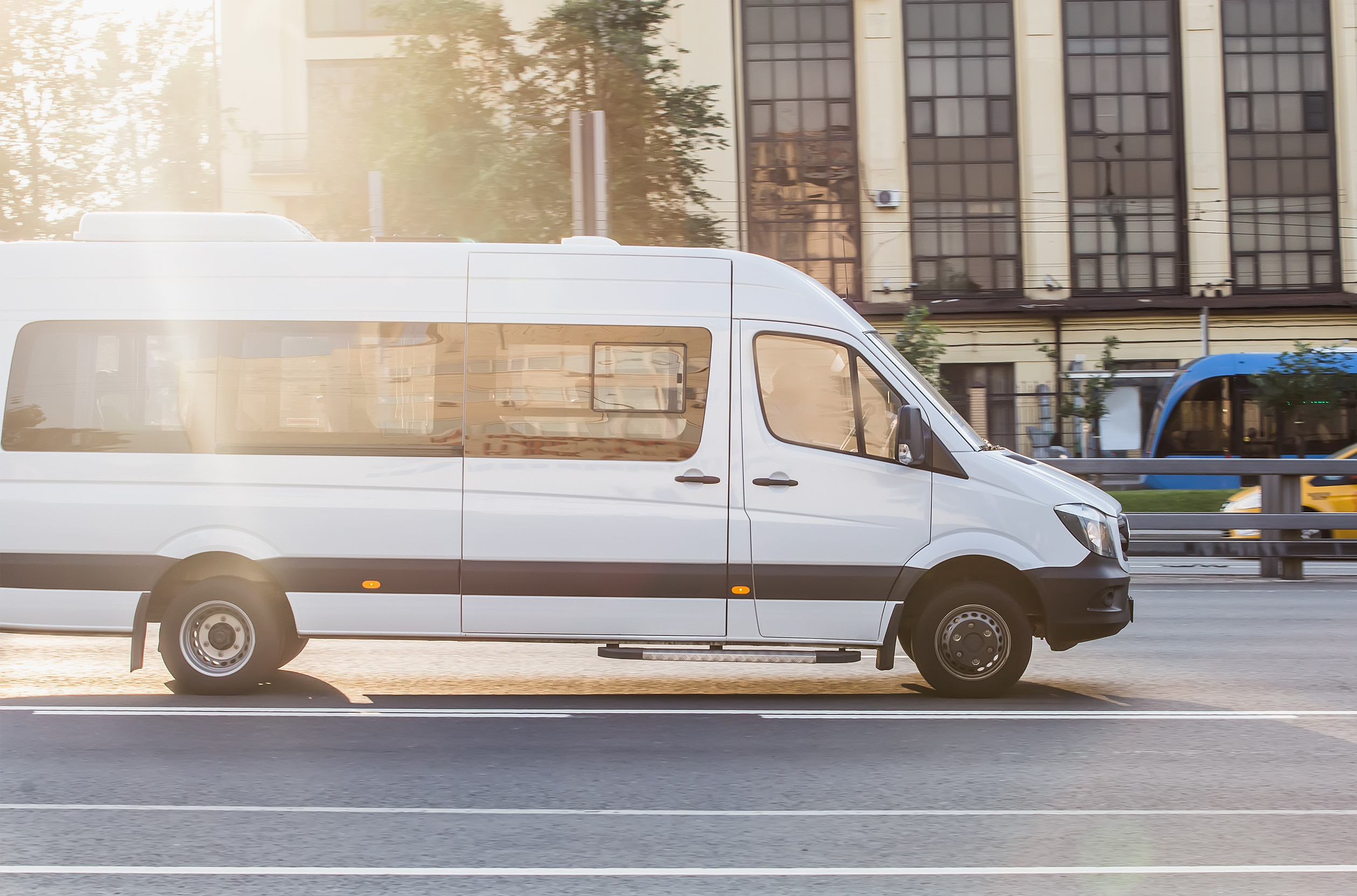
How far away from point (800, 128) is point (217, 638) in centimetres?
3190

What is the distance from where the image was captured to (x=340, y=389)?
762 cm

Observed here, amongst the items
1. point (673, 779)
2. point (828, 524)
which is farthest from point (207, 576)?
point (828, 524)

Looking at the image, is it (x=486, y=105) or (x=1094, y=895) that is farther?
(x=486, y=105)

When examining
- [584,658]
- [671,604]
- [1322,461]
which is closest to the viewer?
[671,604]

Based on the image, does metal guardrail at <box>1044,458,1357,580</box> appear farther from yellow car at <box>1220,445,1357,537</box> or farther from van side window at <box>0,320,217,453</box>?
van side window at <box>0,320,217,453</box>

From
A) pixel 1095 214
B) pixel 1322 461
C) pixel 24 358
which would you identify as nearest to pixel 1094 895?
pixel 24 358

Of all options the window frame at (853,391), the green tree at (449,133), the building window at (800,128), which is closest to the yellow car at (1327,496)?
the green tree at (449,133)

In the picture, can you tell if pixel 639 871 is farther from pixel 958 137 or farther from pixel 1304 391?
pixel 958 137

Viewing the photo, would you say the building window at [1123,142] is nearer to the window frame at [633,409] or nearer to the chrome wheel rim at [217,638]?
the window frame at [633,409]

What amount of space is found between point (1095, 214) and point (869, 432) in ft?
108

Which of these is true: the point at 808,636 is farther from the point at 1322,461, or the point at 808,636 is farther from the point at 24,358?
the point at 1322,461

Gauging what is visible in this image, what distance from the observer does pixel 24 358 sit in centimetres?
775

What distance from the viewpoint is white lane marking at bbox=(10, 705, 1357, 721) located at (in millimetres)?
7051

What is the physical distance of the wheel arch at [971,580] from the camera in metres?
7.55
